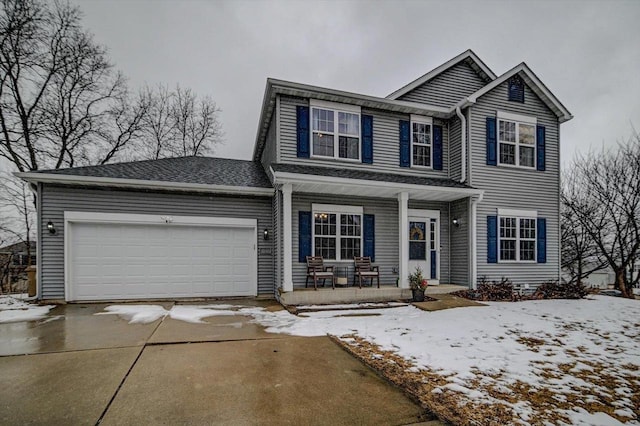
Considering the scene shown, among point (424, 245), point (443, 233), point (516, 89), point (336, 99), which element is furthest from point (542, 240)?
point (336, 99)

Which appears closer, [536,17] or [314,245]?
[314,245]

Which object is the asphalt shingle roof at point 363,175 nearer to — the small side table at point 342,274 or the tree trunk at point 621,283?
the small side table at point 342,274

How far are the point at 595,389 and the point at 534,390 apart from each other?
2.13 feet

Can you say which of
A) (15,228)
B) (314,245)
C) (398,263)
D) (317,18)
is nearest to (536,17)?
(317,18)

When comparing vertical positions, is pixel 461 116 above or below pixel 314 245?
above

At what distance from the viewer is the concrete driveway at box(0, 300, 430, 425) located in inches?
101

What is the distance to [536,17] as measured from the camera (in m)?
11.6

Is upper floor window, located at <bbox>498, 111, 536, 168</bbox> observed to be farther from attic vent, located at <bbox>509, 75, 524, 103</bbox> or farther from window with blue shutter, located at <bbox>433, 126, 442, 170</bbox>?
window with blue shutter, located at <bbox>433, 126, 442, 170</bbox>

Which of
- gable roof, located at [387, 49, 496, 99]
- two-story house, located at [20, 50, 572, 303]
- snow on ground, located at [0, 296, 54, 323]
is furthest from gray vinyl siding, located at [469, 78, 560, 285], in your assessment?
snow on ground, located at [0, 296, 54, 323]

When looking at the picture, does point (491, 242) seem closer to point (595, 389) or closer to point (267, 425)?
point (595, 389)

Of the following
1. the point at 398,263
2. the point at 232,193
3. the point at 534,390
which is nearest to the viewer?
the point at 534,390

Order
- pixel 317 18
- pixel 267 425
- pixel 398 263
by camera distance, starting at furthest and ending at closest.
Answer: pixel 317 18 < pixel 398 263 < pixel 267 425

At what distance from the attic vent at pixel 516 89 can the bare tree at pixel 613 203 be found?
5842mm

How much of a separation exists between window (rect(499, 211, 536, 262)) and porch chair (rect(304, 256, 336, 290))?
5380mm
